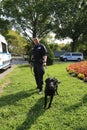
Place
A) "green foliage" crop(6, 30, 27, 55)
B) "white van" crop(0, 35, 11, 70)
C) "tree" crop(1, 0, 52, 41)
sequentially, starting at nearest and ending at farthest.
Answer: "white van" crop(0, 35, 11, 70) → "tree" crop(1, 0, 52, 41) → "green foliage" crop(6, 30, 27, 55)

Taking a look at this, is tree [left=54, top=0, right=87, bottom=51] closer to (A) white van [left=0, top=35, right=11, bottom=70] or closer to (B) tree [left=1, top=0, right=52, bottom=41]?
(B) tree [left=1, top=0, right=52, bottom=41]

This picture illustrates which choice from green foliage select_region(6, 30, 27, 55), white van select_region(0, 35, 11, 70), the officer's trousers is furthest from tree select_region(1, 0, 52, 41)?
the officer's trousers

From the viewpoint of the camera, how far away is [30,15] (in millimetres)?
61156

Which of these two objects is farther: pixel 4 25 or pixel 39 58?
pixel 4 25

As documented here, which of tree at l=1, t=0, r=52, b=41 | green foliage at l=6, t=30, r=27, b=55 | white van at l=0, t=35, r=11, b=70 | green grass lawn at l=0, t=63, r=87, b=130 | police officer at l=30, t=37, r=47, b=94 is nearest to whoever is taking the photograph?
green grass lawn at l=0, t=63, r=87, b=130

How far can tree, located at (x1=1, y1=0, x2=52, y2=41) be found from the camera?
196 ft

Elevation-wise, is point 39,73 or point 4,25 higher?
point 4,25

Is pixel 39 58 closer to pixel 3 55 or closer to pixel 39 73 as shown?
pixel 39 73

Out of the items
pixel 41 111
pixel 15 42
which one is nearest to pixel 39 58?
pixel 41 111

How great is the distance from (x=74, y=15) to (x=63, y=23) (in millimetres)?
2625

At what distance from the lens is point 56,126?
7535 millimetres

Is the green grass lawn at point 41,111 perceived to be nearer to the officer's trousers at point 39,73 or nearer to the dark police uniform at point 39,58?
the officer's trousers at point 39,73

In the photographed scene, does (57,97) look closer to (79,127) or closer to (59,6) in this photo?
(79,127)

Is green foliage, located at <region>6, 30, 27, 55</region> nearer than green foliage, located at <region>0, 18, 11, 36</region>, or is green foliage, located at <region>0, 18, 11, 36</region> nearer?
green foliage, located at <region>0, 18, 11, 36</region>
